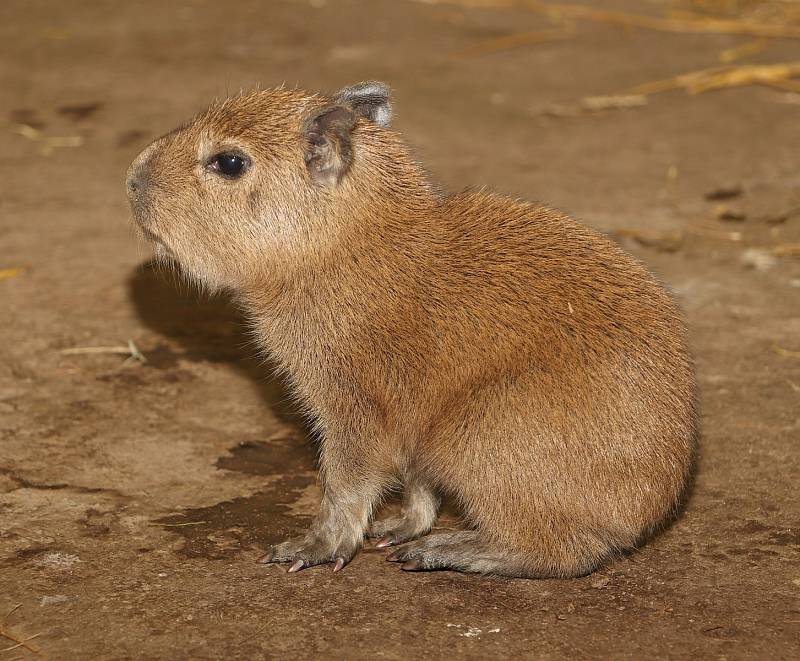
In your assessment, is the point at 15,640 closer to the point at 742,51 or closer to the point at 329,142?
the point at 329,142

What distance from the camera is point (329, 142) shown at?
386cm

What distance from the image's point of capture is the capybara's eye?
13.1ft

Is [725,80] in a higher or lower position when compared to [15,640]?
higher

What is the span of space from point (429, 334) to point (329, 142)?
2.27 feet

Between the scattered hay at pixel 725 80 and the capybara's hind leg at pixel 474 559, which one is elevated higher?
the scattered hay at pixel 725 80

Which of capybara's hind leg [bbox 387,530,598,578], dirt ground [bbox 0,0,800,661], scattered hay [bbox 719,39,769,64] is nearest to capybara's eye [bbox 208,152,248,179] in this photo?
dirt ground [bbox 0,0,800,661]

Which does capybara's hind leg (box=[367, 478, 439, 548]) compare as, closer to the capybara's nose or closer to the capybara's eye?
the capybara's eye

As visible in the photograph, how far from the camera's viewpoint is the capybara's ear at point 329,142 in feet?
12.5

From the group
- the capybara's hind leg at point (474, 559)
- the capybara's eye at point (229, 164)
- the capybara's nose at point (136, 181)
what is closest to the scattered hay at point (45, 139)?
the capybara's nose at point (136, 181)

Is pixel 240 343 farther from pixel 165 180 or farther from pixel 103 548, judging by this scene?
pixel 103 548

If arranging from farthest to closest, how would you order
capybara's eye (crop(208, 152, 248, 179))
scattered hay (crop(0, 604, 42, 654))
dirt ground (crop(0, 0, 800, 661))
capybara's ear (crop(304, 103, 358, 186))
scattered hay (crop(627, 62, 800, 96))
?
scattered hay (crop(627, 62, 800, 96))
capybara's eye (crop(208, 152, 248, 179))
capybara's ear (crop(304, 103, 358, 186))
dirt ground (crop(0, 0, 800, 661))
scattered hay (crop(0, 604, 42, 654))

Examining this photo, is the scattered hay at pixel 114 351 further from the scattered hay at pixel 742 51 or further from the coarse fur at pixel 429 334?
the scattered hay at pixel 742 51

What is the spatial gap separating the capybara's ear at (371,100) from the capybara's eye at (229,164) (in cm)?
41

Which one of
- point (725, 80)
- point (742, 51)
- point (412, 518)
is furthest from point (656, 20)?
point (412, 518)
